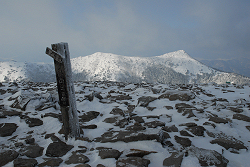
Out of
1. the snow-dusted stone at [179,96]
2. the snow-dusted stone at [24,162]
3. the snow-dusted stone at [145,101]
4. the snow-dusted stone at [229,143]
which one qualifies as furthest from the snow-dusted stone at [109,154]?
the snow-dusted stone at [179,96]

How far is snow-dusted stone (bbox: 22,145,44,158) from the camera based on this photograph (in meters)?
3.40

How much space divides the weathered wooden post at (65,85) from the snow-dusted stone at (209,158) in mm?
3657

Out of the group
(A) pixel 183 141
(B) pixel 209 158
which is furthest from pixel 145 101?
(B) pixel 209 158

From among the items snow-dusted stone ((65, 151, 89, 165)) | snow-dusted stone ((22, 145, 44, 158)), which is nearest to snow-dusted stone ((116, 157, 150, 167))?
snow-dusted stone ((65, 151, 89, 165))

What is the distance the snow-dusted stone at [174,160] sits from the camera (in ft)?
9.22

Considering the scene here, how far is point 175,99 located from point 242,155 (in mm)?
5087

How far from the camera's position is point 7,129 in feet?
15.6

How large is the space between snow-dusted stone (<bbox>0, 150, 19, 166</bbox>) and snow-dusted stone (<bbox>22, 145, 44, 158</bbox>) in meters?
0.20

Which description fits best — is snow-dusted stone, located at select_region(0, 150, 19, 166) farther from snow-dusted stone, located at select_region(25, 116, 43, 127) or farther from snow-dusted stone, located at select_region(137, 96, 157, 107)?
snow-dusted stone, located at select_region(137, 96, 157, 107)

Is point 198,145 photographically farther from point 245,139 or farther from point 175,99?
point 175,99

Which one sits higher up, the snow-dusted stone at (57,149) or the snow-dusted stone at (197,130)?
the snow-dusted stone at (57,149)

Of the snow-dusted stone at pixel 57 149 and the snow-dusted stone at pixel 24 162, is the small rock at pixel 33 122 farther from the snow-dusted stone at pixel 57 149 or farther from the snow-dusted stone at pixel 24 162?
the snow-dusted stone at pixel 24 162

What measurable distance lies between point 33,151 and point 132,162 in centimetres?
295

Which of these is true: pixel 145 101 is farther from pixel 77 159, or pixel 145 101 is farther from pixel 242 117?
pixel 77 159
